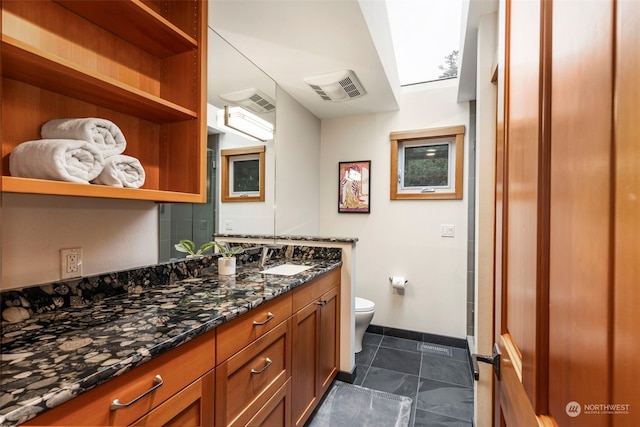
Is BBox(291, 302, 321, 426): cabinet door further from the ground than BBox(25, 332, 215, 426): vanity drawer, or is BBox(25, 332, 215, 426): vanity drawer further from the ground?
BBox(25, 332, 215, 426): vanity drawer

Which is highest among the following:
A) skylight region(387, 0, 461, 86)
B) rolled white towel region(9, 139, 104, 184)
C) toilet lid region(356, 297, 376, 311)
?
skylight region(387, 0, 461, 86)

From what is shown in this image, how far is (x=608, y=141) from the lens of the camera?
1.01ft

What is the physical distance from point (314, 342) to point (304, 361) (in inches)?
6.0

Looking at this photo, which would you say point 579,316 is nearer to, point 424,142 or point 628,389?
point 628,389

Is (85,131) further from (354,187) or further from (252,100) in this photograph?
(354,187)

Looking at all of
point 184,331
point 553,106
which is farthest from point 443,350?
point 553,106

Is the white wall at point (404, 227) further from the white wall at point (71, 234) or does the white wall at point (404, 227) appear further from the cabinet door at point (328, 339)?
the white wall at point (71, 234)

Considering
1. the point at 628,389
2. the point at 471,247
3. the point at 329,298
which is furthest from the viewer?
the point at 471,247

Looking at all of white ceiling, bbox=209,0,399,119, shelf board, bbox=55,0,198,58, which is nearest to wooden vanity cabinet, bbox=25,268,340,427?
shelf board, bbox=55,0,198,58

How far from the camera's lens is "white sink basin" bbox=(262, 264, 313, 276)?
5.88ft

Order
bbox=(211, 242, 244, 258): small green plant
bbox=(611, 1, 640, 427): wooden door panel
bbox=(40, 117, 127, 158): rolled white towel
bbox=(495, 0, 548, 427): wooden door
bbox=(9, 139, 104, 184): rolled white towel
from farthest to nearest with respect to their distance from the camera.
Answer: bbox=(211, 242, 244, 258): small green plant < bbox=(40, 117, 127, 158): rolled white towel < bbox=(9, 139, 104, 184): rolled white towel < bbox=(495, 0, 548, 427): wooden door < bbox=(611, 1, 640, 427): wooden door panel

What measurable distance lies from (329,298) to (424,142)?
1.85m

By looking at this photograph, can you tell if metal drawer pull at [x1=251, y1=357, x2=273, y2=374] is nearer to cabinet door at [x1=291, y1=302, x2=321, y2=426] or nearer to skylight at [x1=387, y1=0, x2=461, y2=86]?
cabinet door at [x1=291, y1=302, x2=321, y2=426]
